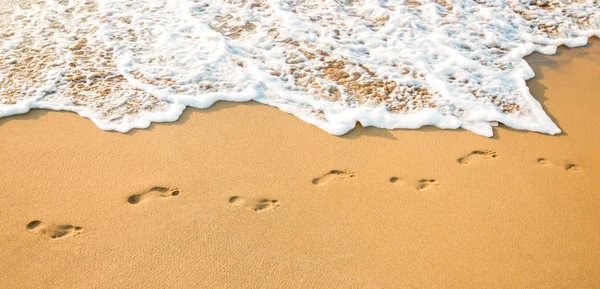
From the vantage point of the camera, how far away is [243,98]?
4.43 m

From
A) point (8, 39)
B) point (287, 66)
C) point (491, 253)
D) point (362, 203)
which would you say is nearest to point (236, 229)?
point (362, 203)

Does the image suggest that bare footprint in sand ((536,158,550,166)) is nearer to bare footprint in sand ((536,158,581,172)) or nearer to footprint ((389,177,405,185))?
bare footprint in sand ((536,158,581,172))

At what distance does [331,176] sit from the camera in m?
3.68

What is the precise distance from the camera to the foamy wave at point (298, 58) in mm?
4359

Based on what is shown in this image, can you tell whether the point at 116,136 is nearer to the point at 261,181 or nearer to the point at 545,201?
the point at 261,181

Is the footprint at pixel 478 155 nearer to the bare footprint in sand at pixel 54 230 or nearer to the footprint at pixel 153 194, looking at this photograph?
the footprint at pixel 153 194

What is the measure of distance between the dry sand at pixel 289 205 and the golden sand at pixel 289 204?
1 cm

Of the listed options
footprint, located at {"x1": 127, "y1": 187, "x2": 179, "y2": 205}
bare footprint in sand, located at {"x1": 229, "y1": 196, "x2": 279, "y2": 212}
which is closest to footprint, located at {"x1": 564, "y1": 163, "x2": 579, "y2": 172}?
bare footprint in sand, located at {"x1": 229, "y1": 196, "x2": 279, "y2": 212}

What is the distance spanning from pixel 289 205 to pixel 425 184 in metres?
1.01

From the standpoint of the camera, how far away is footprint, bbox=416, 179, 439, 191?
360 centimetres

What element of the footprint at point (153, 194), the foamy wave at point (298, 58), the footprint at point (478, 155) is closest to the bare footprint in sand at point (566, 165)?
the footprint at point (478, 155)

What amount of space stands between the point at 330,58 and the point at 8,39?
3279 millimetres

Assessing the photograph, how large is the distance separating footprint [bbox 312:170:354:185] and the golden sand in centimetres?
1

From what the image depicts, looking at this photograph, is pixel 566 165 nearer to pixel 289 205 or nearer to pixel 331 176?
pixel 331 176
